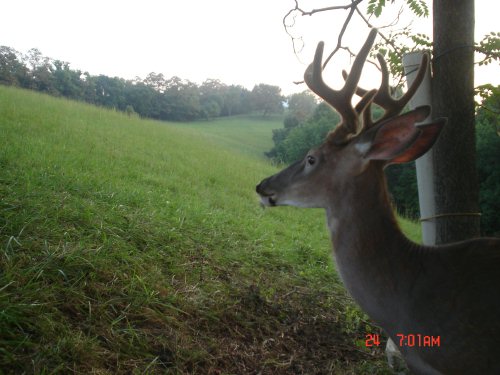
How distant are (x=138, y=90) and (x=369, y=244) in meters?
18.0

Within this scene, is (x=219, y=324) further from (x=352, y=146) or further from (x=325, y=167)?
(x=352, y=146)

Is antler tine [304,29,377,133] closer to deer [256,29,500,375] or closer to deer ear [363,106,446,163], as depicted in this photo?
deer [256,29,500,375]

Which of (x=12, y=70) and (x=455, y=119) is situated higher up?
(x=12, y=70)

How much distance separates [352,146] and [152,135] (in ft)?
35.6

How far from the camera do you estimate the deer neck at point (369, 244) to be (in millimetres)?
2242

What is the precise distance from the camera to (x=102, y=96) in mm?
16844

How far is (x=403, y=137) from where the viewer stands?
2246 millimetres

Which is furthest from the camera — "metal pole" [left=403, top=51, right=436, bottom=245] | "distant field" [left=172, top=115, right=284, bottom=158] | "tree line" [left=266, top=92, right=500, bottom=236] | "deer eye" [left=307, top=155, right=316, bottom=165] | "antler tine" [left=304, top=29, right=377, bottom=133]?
"distant field" [left=172, top=115, right=284, bottom=158]

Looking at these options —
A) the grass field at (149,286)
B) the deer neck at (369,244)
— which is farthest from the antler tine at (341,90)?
the grass field at (149,286)

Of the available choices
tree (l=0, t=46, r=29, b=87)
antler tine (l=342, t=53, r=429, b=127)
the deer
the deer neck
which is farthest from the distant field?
the deer neck

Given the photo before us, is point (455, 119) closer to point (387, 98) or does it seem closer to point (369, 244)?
point (387, 98)

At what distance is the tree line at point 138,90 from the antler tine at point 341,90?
38.3ft

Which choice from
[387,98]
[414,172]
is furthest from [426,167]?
[414,172]

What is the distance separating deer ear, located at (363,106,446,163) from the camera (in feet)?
7.13
